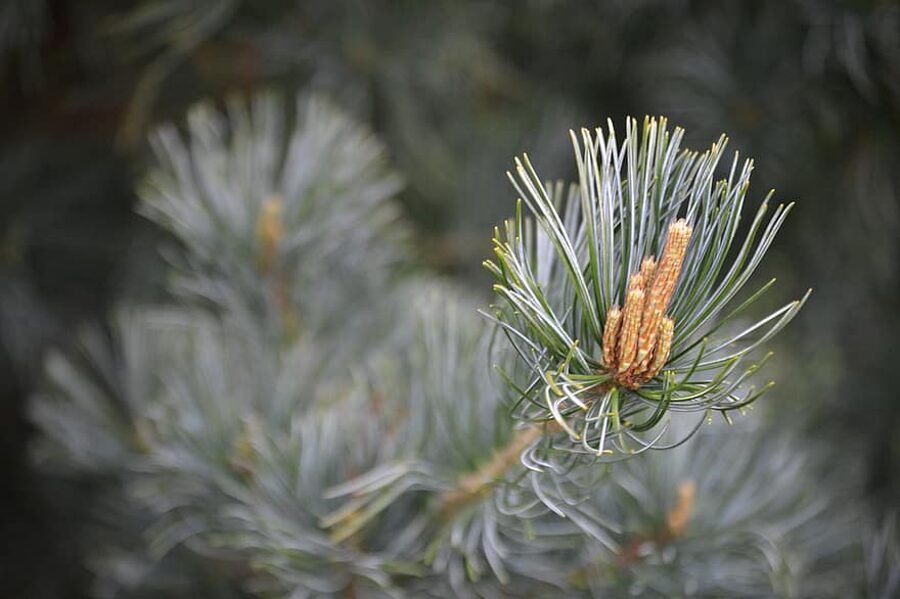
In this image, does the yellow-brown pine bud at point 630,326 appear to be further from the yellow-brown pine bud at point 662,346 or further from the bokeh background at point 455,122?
the bokeh background at point 455,122

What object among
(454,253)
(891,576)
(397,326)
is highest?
(454,253)

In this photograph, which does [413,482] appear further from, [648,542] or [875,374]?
[875,374]

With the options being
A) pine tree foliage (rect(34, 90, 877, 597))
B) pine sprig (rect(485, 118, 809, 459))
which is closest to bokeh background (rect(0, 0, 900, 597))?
pine tree foliage (rect(34, 90, 877, 597))

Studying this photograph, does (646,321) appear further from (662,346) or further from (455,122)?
(455,122)

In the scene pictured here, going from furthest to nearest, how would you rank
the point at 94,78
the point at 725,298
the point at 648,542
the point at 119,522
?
the point at 94,78
the point at 119,522
the point at 648,542
the point at 725,298

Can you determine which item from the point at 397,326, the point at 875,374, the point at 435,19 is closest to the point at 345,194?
the point at 397,326

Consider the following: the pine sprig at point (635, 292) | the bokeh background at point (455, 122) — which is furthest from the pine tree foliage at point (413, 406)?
the bokeh background at point (455, 122)

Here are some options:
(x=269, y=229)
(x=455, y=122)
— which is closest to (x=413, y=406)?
(x=269, y=229)
